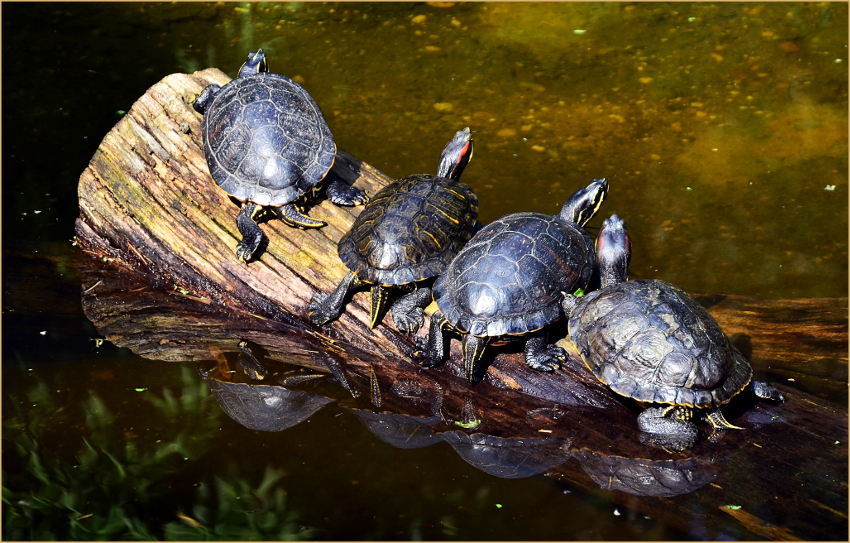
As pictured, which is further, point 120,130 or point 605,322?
point 120,130

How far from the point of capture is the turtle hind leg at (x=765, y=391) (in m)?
3.95

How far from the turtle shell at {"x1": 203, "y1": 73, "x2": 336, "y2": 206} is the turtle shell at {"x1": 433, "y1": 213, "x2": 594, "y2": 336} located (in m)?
1.33

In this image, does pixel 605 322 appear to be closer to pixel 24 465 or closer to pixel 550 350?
pixel 550 350

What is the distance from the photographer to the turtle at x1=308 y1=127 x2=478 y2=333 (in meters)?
4.44

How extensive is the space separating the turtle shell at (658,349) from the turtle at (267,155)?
2.02 metres

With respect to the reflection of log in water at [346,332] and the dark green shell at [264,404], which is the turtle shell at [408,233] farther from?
the dark green shell at [264,404]

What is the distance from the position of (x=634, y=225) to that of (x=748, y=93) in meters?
2.44

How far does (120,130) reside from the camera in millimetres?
5590

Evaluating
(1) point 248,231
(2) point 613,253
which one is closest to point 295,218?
(1) point 248,231

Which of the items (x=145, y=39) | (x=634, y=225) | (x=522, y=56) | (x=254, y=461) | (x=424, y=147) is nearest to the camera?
(x=254, y=461)

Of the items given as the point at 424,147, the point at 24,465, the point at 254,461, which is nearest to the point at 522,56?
the point at 424,147

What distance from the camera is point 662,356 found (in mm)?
3787

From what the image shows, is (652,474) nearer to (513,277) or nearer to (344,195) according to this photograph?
(513,277)

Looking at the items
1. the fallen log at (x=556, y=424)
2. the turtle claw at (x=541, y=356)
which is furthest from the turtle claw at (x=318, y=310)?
the turtle claw at (x=541, y=356)
